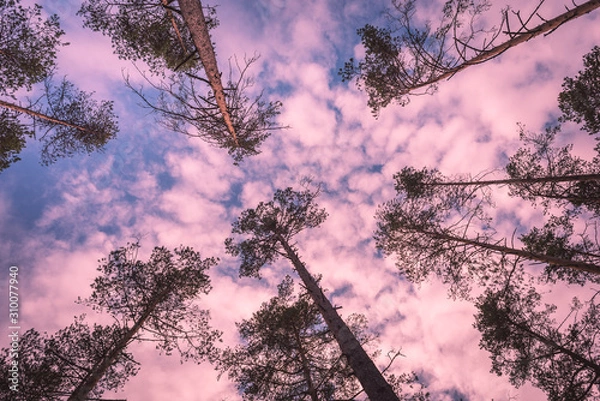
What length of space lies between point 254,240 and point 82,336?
611 cm

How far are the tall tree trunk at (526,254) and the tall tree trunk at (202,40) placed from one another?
7.99 meters

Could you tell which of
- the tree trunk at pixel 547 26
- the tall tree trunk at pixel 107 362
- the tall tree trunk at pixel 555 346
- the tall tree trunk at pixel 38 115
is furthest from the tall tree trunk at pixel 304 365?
the tall tree trunk at pixel 38 115

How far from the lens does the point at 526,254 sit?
718cm

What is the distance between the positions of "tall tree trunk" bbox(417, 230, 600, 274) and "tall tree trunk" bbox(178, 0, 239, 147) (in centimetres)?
799

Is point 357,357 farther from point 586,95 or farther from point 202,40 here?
point 586,95

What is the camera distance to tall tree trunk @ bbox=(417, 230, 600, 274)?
5849mm

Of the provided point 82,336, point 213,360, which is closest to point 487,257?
point 213,360

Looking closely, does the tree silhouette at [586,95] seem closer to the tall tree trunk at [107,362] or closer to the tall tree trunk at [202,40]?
the tall tree trunk at [202,40]

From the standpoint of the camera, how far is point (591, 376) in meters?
7.13

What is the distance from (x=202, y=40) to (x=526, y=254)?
895cm

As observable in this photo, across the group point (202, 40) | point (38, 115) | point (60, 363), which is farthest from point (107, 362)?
point (202, 40)

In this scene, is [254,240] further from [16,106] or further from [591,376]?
[591,376]

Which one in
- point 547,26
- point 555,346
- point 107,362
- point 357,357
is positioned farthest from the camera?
point 555,346

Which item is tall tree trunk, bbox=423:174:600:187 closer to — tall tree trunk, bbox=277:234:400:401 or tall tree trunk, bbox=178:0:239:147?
tall tree trunk, bbox=277:234:400:401
